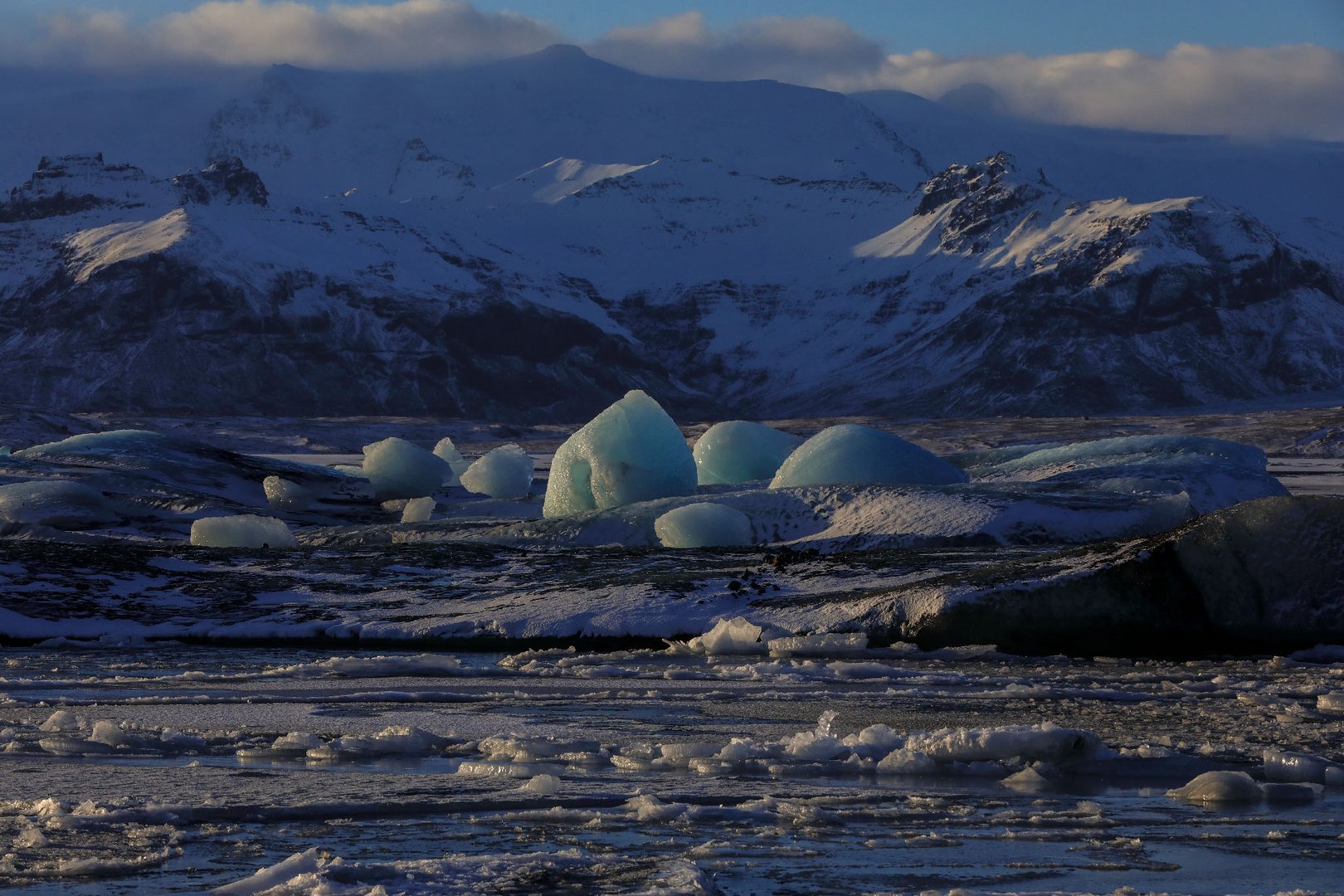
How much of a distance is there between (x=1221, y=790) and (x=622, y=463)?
1846 centimetres

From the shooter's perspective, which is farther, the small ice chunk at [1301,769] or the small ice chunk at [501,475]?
the small ice chunk at [501,475]

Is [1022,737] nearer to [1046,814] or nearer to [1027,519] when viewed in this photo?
[1046,814]

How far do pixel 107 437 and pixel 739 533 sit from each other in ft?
65.4

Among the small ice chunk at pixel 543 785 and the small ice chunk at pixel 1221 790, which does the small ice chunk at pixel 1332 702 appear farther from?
the small ice chunk at pixel 543 785

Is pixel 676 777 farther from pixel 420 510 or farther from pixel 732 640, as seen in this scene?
pixel 420 510

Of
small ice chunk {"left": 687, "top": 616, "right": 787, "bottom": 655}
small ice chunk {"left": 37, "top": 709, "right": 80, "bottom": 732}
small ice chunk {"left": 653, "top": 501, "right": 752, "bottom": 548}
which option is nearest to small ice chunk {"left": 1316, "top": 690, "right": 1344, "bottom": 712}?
small ice chunk {"left": 687, "top": 616, "right": 787, "bottom": 655}

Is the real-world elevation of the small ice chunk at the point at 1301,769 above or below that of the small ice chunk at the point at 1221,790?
below

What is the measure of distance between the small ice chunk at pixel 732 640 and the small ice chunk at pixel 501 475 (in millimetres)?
23509

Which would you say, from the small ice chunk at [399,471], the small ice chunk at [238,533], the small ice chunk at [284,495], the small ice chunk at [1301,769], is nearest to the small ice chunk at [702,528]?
the small ice chunk at [238,533]

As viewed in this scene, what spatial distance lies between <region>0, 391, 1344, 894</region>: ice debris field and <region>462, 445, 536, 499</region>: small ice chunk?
10.5 meters

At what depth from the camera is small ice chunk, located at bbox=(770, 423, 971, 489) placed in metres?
25.7

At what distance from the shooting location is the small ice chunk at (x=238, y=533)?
81.4 ft

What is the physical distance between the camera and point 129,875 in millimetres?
6945

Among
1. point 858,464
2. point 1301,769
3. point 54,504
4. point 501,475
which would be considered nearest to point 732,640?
point 1301,769
